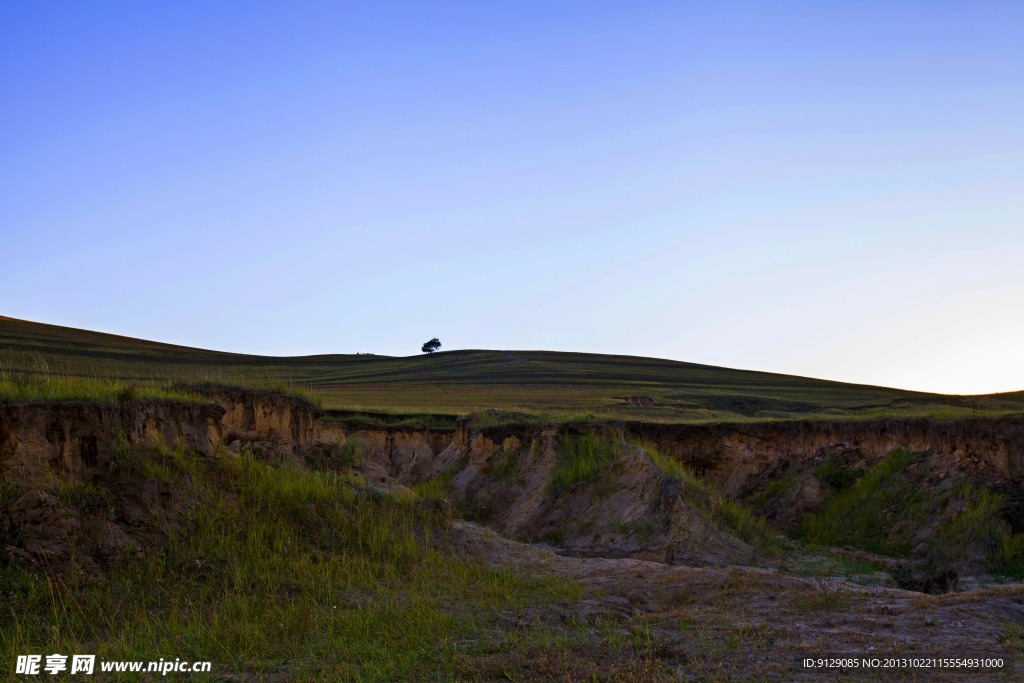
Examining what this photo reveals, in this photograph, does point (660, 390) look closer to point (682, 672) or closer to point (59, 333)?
point (59, 333)

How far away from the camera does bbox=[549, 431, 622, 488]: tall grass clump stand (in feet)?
73.1

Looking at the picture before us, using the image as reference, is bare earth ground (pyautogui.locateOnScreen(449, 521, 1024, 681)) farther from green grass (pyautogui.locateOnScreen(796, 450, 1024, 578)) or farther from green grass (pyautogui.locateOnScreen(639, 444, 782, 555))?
green grass (pyautogui.locateOnScreen(796, 450, 1024, 578))

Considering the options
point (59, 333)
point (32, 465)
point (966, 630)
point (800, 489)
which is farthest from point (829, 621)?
point (59, 333)

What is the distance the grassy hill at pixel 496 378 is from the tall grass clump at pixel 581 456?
57.6 ft

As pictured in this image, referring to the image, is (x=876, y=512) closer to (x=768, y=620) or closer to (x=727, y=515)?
(x=727, y=515)

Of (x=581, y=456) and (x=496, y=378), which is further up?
(x=496, y=378)

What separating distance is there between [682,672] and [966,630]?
12.9ft

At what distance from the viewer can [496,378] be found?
275ft

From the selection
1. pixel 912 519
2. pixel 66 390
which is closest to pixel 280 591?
pixel 66 390

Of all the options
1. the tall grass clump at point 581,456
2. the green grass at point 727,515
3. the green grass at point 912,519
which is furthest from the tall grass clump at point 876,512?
the tall grass clump at point 581,456

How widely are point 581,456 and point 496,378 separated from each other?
6093 cm

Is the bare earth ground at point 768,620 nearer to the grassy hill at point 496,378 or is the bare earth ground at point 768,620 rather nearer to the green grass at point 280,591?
the green grass at point 280,591

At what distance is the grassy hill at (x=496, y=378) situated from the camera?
5794 cm

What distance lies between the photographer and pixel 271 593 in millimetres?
→ 11070
